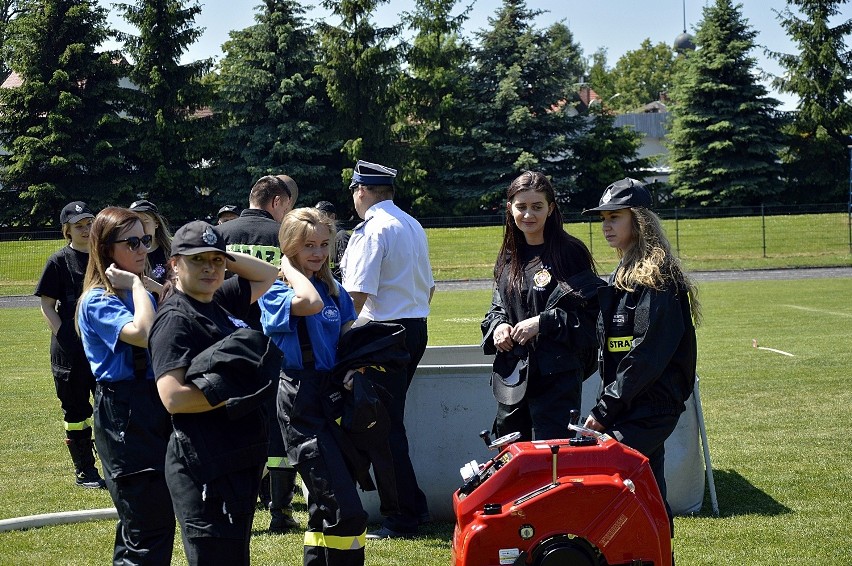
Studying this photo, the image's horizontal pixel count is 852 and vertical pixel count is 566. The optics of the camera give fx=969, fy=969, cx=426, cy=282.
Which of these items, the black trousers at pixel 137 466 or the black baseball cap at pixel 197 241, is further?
the black trousers at pixel 137 466

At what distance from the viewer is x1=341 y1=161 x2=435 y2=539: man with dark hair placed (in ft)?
20.6

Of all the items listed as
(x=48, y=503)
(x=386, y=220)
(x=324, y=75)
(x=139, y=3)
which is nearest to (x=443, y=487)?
(x=386, y=220)

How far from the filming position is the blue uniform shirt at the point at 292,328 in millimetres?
4906

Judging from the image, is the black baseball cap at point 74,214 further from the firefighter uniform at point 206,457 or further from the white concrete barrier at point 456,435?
the firefighter uniform at point 206,457

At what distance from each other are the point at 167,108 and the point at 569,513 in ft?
148

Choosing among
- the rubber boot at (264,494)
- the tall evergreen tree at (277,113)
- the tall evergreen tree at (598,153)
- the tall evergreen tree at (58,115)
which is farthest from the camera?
the tall evergreen tree at (598,153)

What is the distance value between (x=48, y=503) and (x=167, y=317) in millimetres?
Answer: 4071

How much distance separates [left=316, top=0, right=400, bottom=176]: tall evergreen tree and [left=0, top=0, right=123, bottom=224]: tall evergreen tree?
10294 millimetres

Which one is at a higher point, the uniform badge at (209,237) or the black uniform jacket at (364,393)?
the uniform badge at (209,237)

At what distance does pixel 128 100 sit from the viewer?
45.8 metres

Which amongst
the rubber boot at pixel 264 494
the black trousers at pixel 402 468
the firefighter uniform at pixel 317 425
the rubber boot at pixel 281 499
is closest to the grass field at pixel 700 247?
the rubber boot at pixel 264 494

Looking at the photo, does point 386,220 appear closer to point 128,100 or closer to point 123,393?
point 123,393

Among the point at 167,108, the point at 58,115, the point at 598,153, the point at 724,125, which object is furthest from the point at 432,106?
the point at 58,115

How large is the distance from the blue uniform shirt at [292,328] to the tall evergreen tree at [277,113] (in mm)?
39836
